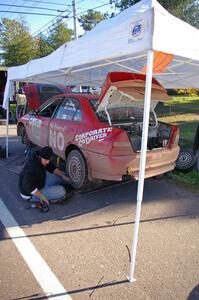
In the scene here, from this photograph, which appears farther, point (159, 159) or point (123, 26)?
point (159, 159)

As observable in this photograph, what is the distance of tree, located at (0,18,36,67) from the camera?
44.2 meters

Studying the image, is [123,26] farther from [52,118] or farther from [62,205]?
[52,118]

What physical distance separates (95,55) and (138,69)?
10.0ft

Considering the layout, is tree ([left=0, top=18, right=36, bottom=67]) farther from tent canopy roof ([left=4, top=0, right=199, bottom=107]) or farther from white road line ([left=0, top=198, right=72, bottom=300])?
white road line ([left=0, top=198, right=72, bottom=300])

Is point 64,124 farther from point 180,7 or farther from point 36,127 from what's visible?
point 180,7

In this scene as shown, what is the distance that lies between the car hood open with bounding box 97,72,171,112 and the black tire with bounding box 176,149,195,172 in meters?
1.75

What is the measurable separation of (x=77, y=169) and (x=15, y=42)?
139 ft

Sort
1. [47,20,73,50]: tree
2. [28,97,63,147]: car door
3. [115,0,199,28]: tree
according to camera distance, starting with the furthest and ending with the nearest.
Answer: [47,20,73,50]: tree, [115,0,199,28]: tree, [28,97,63,147]: car door

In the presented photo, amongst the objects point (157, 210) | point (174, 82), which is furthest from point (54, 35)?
point (157, 210)

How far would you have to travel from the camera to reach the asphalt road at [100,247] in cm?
326

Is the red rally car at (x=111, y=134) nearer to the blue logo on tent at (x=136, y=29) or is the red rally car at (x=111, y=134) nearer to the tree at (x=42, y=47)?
the blue logo on tent at (x=136, y=29)

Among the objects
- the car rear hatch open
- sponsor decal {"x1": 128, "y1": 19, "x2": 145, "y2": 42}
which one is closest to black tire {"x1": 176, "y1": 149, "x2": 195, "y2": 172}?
the car rear hatch open

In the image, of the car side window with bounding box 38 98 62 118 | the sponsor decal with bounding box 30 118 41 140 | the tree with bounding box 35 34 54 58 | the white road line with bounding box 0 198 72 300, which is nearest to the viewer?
the white road line with bounding box 0 198 72 300

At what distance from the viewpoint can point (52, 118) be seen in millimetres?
6934
